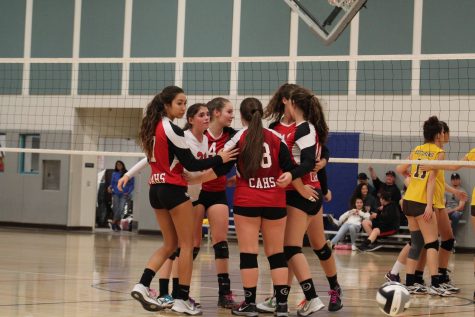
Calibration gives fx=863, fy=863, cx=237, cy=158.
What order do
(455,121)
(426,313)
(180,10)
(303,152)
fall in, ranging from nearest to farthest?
(303,152) < (426,313) < (455,121) < (180,10)

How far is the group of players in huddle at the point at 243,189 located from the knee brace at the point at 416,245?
1.80m

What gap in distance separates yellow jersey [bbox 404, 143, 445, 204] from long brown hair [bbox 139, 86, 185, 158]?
3.16 meters

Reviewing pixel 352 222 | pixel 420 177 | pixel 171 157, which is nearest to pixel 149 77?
pixel 352 222

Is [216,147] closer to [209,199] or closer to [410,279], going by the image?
[209,199]

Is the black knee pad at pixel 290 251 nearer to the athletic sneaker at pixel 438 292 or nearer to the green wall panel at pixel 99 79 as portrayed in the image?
the athletic sneaker at pixel 438 292

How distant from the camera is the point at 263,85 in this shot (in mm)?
19234

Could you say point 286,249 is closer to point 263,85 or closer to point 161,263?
point 161,263

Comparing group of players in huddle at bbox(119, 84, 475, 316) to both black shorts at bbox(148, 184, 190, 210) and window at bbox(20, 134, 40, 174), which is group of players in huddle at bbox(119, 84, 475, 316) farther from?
window at bbox(20, 134, 40, 174)

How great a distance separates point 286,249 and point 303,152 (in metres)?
0.82

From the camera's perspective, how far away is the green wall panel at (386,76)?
18.1 m

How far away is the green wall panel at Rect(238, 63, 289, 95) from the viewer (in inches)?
750

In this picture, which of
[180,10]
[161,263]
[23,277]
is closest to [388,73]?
[180,10]

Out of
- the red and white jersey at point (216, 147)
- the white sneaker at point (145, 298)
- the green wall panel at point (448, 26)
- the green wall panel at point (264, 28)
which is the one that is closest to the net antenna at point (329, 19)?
the green wall panel at point (264, 28)

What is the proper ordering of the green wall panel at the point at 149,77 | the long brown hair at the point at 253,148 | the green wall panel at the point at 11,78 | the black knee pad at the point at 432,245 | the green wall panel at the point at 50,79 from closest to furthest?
the long brown hair at the point at 253,148
the black knee pad at the point at 432,245
the green wall panel at the point at 149,77
the green wall panel at the point at 50,79
the green wall panel at the point at 11,78
